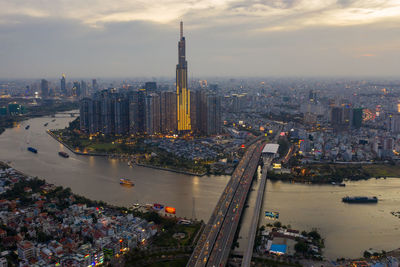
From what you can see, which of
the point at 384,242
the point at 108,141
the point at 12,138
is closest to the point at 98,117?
the point at 108,141

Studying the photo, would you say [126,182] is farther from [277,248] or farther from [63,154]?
[277,248]

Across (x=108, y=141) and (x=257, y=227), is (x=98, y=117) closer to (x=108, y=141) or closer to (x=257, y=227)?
(x=108, y=141)

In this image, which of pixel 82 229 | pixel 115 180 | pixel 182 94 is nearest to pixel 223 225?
pixel 82 229

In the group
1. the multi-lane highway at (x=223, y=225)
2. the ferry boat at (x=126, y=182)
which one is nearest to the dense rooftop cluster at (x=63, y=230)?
the multi-lane highway at (x=223, y=225)

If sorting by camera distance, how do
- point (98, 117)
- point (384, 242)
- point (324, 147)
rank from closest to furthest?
point (384, 242) → point (324, 147) → point (98, 117)

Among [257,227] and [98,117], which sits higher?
[98,117]

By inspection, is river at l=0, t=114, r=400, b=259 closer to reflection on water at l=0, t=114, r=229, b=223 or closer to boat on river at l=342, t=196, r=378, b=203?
reflection on water at l=0, t=114, r=229, b=223
